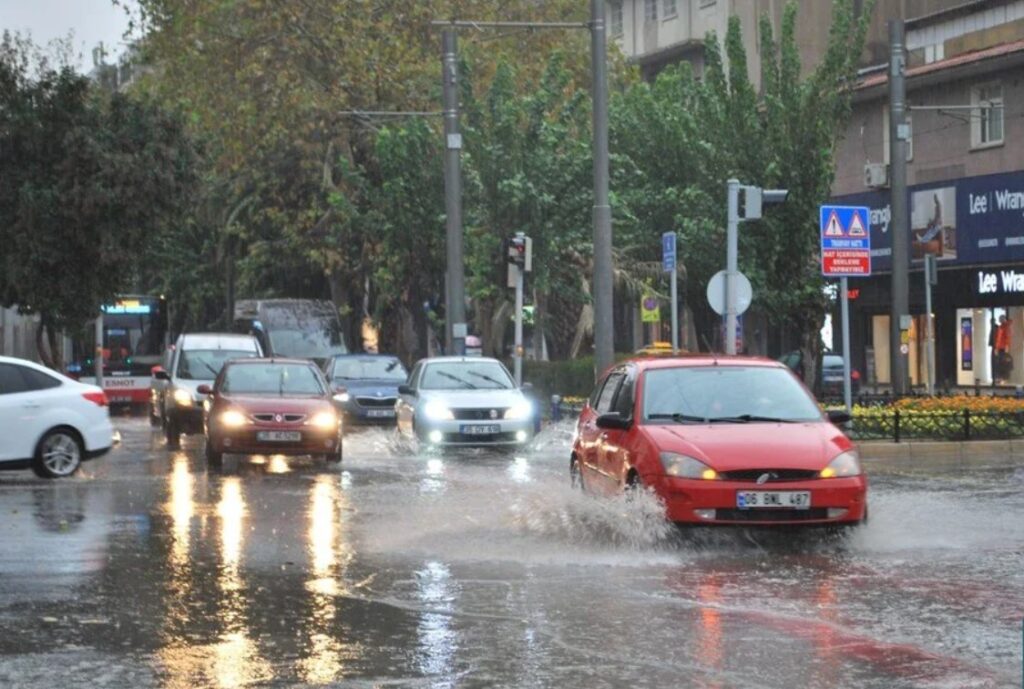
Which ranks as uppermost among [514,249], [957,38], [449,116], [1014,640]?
[957,38]

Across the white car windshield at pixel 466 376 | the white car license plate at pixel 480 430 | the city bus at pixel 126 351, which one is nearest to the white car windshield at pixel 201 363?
the white car windshield at pixel 466 376

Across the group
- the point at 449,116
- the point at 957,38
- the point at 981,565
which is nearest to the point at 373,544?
the point at 981,565

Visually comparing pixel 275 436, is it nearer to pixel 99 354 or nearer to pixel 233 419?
pixel 233 419

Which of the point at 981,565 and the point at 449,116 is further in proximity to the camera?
the point at 449,116

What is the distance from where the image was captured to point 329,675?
9.09 m

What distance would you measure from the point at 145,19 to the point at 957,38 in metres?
20.7

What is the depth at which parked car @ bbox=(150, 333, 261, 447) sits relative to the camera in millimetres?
31891

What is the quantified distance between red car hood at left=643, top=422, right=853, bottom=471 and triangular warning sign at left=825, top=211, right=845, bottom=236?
35.9 ft

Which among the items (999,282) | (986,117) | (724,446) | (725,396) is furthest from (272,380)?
(986,117)

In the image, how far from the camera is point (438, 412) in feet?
91.7

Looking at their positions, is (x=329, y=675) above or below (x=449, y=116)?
below

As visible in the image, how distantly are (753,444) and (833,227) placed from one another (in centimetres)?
1199

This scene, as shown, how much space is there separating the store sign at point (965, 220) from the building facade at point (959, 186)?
0.03 m

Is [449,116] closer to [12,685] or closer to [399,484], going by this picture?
[399,484]
